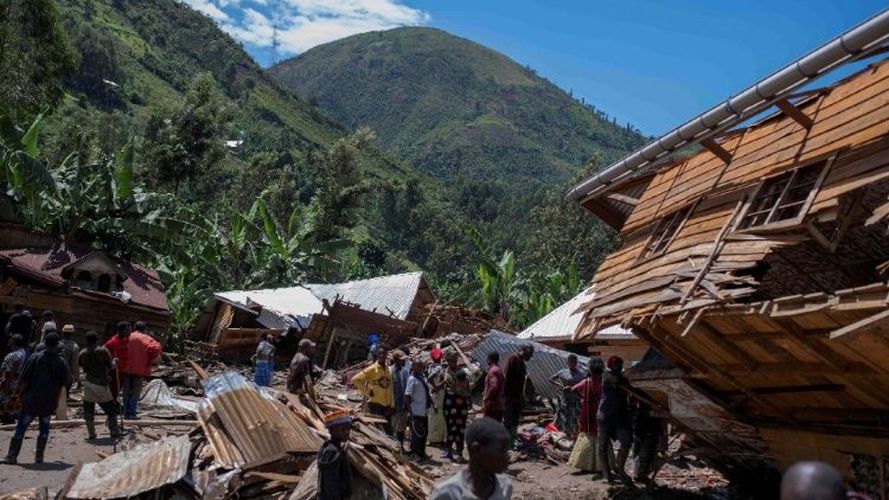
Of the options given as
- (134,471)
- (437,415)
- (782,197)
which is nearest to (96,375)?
(134,471)

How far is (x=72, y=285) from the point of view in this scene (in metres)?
20.5

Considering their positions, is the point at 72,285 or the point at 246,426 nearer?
the point at 246,426

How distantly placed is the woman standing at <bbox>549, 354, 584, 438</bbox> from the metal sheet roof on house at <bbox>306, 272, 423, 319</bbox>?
1127 cm

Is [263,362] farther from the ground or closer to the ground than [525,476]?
farther from the ground

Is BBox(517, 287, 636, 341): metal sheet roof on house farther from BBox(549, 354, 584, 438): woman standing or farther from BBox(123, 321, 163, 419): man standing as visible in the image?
BBox(123, 321, 163, 419): man standing

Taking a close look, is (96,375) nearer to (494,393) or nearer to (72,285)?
(494,393)

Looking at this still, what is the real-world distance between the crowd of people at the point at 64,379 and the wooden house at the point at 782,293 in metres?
6.21

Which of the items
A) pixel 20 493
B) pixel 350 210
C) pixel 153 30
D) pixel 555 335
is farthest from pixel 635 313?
pixel 153 30

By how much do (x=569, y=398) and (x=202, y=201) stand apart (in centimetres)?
3079

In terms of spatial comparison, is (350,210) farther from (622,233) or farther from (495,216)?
(495,216)

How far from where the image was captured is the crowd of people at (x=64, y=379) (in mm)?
9625

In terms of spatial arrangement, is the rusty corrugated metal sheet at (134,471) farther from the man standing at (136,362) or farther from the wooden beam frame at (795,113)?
the wooden beam frame at (795,113)

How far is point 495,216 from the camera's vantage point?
99.0 meters

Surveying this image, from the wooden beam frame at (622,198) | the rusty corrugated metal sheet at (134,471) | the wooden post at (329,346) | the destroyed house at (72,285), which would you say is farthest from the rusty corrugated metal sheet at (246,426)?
the wooden post at (329,346)
